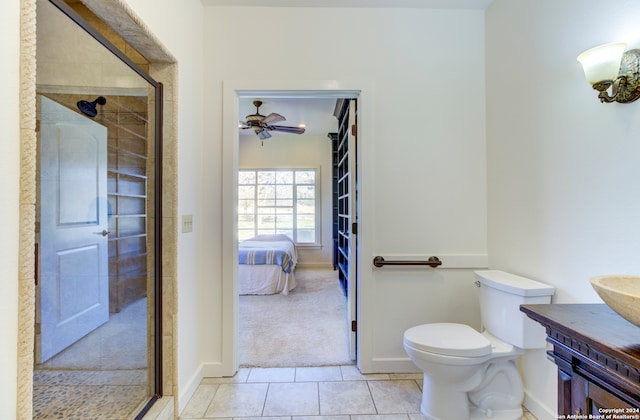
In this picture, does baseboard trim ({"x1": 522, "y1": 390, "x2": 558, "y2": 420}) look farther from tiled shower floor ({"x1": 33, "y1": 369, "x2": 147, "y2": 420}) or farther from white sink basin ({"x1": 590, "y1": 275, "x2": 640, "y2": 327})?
tiled shower floor ({"x1": 33, "y1": 369, "x2": 147, "y2": 420})

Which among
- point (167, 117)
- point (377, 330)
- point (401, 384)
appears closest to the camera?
point (167, 117)

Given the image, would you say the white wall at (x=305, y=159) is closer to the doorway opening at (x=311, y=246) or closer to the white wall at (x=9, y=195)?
the doorway opening at (x=311, y=246)

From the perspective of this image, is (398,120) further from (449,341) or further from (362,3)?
(449,341)

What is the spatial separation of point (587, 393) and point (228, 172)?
2014 millimetres

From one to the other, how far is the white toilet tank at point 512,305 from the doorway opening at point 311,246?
88cm

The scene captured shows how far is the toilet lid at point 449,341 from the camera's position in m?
1.45

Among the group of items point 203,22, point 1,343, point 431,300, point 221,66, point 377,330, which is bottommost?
point 377,330

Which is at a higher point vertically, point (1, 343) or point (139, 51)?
point (139, 51)

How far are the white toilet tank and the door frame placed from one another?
727mm

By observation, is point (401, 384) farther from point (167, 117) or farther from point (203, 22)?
point (203, 22)

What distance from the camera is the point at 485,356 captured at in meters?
1.47

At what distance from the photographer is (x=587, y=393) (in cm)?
85

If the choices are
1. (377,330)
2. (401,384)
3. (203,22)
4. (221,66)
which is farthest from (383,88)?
(401,384)

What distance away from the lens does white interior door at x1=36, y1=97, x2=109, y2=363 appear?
148 cm
